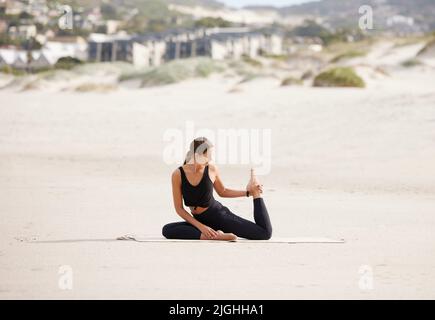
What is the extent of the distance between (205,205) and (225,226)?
22 centimetres

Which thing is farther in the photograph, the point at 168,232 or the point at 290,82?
the point at 290,82

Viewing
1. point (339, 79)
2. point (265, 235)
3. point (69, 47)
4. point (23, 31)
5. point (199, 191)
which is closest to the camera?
point (199, 191)

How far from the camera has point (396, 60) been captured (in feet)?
105

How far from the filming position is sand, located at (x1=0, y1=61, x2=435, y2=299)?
237 inches

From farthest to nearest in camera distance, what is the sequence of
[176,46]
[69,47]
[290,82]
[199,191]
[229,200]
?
[176,46], [69,47], [290,82], [229,200], [199,191]

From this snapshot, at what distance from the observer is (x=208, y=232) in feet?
24.1

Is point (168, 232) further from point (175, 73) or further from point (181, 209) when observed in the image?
point (175, 73)

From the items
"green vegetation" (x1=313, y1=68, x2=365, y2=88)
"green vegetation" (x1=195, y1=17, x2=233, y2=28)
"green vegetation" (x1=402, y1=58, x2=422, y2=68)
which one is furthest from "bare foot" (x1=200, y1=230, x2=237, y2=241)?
"green vegetation" (x1=195, y1=17, x2=233, y2=28)

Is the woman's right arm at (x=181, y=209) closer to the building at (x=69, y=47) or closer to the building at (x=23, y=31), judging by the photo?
the building at (x=69, y=47)

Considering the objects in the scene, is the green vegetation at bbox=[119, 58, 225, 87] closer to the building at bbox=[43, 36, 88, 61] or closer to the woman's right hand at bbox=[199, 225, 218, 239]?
the woman's right hand at bbox=[199, 225, 218, 239]

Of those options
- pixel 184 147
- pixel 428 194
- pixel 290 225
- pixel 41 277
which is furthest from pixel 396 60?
pixel 41 277

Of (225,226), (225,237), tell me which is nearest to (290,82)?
(225,226)

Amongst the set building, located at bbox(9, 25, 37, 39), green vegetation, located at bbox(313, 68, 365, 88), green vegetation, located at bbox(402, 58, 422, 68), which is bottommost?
green vegetation, located at bbox(313, 68, 365, 88)

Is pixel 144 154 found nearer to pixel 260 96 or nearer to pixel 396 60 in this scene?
pixel 260 96
